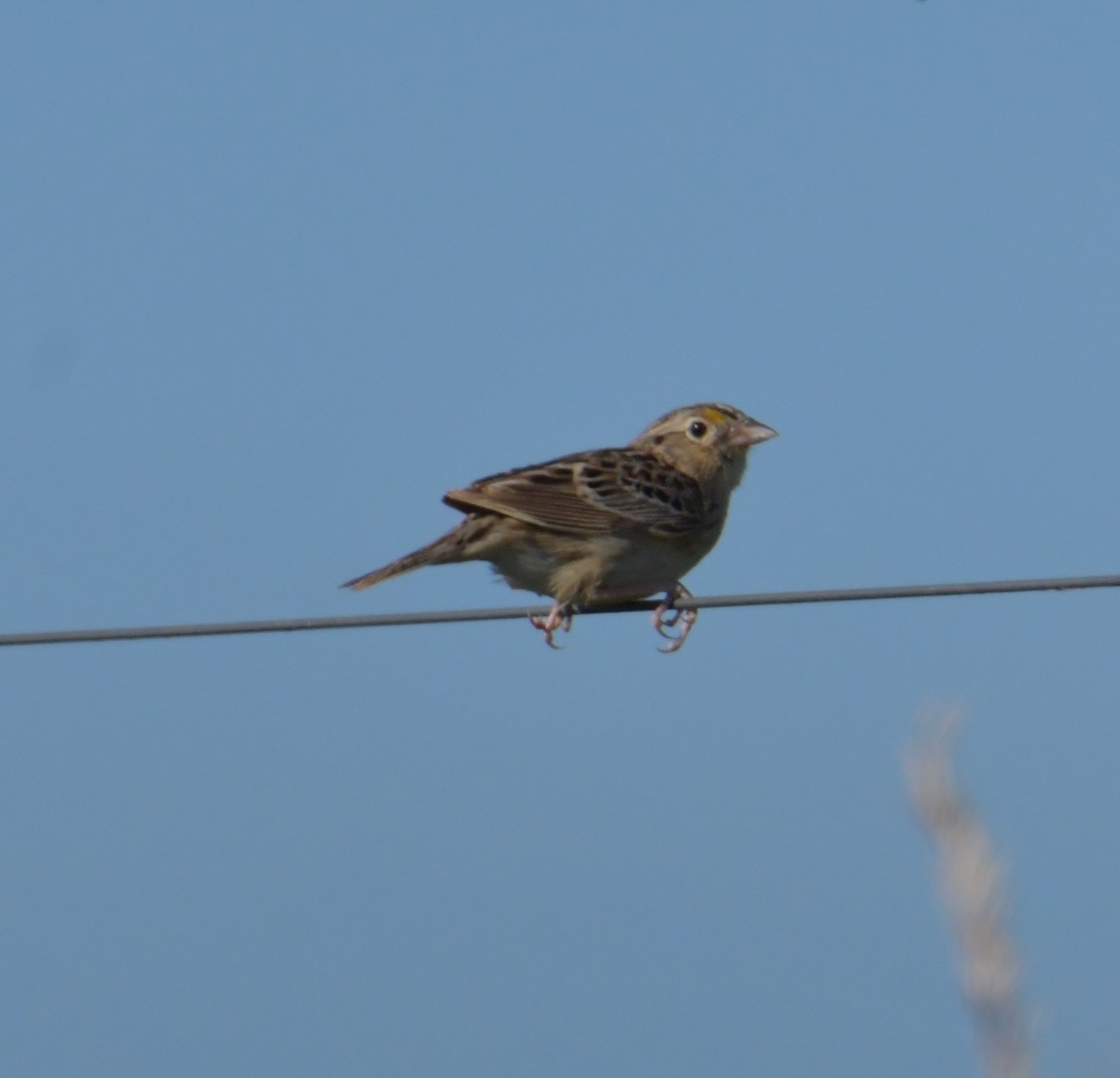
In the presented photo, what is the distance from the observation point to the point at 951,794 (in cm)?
258

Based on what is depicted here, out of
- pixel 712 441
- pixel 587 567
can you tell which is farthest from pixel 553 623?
pixel 712 441

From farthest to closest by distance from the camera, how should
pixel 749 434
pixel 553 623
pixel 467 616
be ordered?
pixel 749 434
pixel 553 623
pixel 467 616

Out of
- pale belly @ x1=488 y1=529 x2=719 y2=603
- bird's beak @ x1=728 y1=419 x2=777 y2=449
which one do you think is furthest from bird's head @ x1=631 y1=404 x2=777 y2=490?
pale belly @ x1=488 y1=529 x2=719 y2=603

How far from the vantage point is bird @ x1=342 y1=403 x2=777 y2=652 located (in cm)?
784

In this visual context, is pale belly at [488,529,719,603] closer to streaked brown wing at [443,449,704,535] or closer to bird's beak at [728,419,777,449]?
streaked brown wing at [443,449,704,535]

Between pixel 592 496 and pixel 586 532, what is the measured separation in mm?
314

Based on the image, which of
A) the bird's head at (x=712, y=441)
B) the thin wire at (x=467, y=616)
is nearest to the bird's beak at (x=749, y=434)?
the bird's head at (x=712, y=441)

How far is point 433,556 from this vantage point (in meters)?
7.70

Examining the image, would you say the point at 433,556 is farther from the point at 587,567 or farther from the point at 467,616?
the point at 467,616

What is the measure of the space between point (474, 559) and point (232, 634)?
3.12m

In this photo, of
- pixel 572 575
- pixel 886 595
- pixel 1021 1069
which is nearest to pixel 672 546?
→ pixel 572 575

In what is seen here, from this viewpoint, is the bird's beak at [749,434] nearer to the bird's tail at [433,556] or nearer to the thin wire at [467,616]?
the bird's tail at [433,556]

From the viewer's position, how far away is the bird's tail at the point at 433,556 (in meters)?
7.44

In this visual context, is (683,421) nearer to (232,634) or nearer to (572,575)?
(572,575)
